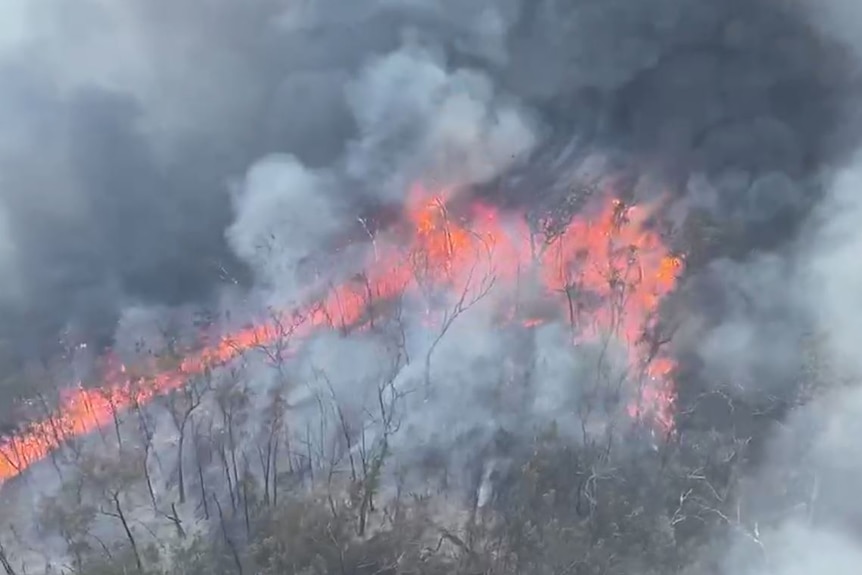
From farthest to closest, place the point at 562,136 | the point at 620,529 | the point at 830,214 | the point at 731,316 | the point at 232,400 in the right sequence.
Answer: the point at 562,136 < the point at 830,214 < the point at 731,316 < the point at 232,400 < the point at 620,529

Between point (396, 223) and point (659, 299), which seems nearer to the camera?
point (659, 299)

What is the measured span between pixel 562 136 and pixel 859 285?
11.4m

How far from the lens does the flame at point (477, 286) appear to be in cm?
2875

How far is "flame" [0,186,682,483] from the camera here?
28.8 meters

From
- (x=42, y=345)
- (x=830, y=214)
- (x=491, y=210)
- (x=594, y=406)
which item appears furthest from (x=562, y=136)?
(x=42, y=345)

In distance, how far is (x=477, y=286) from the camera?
31.5 meters

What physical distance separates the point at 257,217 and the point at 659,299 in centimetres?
1297

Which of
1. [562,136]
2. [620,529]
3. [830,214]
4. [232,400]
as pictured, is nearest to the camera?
[620,529]

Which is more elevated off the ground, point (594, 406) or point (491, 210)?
point (491, 210)

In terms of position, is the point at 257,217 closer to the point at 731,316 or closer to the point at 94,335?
the point at 94,335

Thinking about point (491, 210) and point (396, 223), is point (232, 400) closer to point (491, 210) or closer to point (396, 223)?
point (396, 223)

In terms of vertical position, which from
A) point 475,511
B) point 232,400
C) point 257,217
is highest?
point 257,217

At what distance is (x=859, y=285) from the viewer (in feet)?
97.5

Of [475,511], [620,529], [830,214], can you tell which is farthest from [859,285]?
[475,511]
